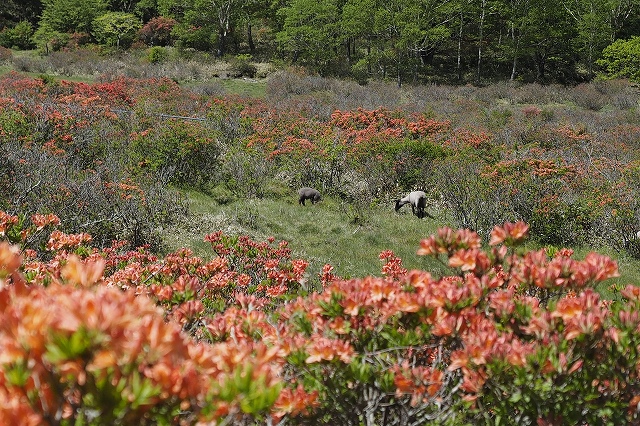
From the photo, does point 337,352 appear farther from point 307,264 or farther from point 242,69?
point 242,69

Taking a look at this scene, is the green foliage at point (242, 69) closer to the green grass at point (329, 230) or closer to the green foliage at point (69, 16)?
the green foliage at point (69, 16)

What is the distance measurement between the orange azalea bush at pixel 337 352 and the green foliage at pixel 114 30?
35.8m

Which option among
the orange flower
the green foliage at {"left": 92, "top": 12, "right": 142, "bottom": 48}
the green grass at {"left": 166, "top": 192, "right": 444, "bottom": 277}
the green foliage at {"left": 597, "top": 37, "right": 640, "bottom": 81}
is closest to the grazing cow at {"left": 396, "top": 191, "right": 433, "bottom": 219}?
the green grass at {"left": 166, "top": 192, "right": 444, "bottom": 277}

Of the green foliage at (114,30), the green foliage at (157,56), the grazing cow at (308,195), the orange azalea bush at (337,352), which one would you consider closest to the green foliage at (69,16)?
the green foliage at (114,30)

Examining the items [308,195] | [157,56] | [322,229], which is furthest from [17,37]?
[322,229]

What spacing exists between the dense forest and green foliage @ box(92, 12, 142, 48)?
72 millimetres

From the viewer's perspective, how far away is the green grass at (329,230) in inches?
276

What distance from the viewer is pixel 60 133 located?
9.50m

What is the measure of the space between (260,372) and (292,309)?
1.14 meters

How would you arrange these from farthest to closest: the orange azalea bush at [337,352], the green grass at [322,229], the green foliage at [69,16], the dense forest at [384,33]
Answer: the green foliage at [69,16], the dense forest at [384,33], the green grass at [322,229], the orange azalea bush at [337,352]

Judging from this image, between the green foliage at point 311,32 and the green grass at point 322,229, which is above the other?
the green foliage at point 311,32

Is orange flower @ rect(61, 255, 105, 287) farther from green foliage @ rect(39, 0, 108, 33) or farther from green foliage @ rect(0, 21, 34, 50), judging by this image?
green foliage @ rect(39, 0, 108, 33)

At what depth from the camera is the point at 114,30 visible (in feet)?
108

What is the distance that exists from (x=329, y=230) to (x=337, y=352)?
270 inches
